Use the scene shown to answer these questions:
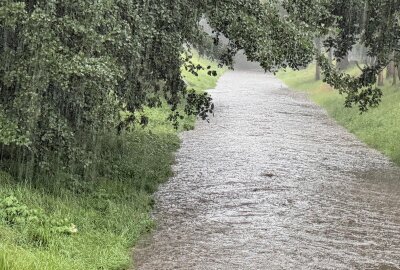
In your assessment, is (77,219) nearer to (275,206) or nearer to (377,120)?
(275,206)

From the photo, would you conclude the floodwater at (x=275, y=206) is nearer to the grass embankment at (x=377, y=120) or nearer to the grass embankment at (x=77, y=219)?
the grass embankment at (x=77, y=219)

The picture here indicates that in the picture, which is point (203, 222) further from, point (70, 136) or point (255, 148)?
point (255, 148)

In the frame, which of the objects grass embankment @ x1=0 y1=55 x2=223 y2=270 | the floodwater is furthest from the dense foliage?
grass embankment @ x1=0 y1=55 x2=223 y2=270

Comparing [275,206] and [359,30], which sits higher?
[359,30]

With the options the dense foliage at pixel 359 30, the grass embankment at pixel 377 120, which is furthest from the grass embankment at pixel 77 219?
the grass embankment at pixel 377 120

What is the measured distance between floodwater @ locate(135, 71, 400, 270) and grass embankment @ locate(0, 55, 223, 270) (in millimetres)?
523

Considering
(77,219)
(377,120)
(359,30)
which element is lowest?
(77,219)

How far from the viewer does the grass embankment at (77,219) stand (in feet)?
31.5

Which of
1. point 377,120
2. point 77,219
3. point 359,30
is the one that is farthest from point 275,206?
point 377,120

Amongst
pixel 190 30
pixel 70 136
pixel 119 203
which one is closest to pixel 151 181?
pixel 119 203

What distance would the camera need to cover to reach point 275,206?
606 inches

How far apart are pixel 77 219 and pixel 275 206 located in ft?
18.3

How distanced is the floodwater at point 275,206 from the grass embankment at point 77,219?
0.52m

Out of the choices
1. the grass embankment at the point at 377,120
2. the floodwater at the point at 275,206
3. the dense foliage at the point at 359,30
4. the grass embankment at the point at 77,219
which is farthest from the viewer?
the grass embankment at the point at 377,120
